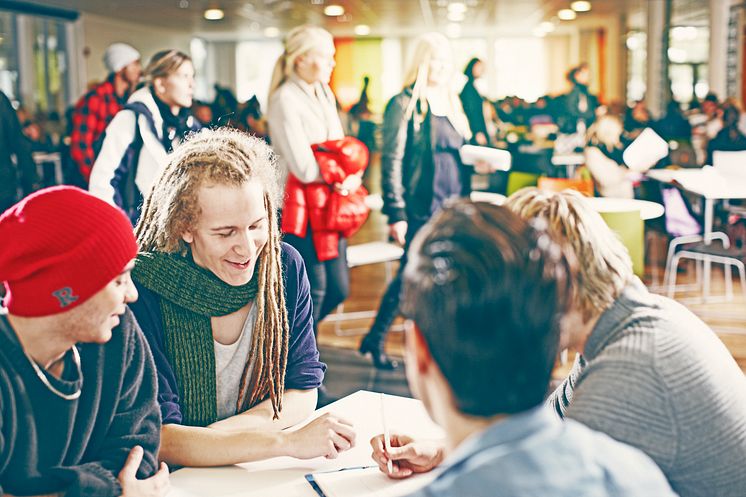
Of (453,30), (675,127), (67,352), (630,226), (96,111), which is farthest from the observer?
(453,30)

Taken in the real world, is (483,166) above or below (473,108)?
below

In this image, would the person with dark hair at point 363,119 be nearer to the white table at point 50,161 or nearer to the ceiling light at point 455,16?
the white table at point 50,161

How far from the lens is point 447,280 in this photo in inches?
31.8

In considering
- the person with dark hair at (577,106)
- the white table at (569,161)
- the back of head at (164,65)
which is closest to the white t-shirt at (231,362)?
the back of head at (164,65)

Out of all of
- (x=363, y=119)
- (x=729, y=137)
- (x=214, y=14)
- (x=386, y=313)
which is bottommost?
(x=386, y=313)

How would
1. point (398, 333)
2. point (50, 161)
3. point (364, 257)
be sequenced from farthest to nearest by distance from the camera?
point (50, 161) → point (398, 333) → point (364, 257)

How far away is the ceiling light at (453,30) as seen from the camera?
22653 millimetres

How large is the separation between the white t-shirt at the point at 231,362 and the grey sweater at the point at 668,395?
0.71m

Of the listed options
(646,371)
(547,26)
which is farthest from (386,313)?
(547,26)

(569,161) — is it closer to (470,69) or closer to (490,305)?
(470,69)

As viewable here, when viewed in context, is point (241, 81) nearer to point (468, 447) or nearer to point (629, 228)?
point (629, 228)

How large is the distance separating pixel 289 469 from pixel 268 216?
0.53 metres

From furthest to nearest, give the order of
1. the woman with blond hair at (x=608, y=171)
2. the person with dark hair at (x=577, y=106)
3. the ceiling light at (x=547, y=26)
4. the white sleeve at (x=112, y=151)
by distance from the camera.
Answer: the ceiling light at (x=547, y=26), the person with dark hair at (x=577, y=106), the woman with blond hair at (x=608, y=171), the white sleeve at (x=112, y=151)

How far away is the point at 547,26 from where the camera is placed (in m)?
23.4
